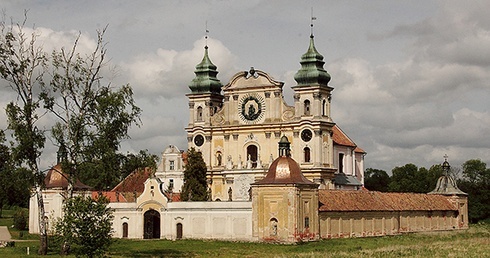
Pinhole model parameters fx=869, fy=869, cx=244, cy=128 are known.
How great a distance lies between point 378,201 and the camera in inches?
2660

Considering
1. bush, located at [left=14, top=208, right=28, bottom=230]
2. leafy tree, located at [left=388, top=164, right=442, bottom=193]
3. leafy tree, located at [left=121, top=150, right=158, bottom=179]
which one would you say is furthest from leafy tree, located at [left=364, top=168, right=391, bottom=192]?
leafy tree, located at [left=121, top=150, right=158, bottom=179]

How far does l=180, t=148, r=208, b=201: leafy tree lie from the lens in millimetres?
70562

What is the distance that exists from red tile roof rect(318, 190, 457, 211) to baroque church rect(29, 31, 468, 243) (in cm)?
12

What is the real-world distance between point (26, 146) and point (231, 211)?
18.3 metres

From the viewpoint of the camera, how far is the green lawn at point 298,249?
45.1 m

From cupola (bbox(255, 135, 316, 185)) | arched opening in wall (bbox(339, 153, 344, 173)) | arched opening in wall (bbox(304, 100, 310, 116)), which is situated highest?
arched opening in wall (bbox(304, 100, 310, 116))

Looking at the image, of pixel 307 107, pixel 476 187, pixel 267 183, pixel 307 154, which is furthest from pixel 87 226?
pixel 476 187

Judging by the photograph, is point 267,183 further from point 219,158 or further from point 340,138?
point 340,138

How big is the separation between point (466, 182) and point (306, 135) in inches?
1552

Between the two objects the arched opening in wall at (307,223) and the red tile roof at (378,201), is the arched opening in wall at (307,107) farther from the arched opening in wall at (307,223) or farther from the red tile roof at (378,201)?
the arched opening in wall at (307,223)

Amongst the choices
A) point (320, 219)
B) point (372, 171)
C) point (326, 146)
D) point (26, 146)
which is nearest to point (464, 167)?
point (372, 171)

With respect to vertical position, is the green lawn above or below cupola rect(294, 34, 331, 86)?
below

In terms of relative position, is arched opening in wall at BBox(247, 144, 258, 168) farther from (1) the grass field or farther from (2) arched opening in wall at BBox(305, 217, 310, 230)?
(2) arched opening in wall at BBox(305, 217, 310, 230)

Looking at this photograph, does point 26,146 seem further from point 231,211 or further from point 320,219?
point 320,219
